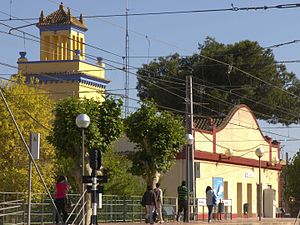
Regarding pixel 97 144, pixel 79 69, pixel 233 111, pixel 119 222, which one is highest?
pixel 79 69

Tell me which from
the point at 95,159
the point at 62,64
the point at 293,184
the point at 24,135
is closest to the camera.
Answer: the point at 95,159

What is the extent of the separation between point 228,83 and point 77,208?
1662 inches

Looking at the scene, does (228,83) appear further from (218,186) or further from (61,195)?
(61,195)

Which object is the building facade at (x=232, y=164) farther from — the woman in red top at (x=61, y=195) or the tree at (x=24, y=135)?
the woman in red top at (x=61, y=195)

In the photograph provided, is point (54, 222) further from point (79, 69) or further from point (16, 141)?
point (79, 69)

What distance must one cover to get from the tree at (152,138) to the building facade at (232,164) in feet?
32.9

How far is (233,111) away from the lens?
189ft

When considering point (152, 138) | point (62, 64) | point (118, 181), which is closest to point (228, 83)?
point (62, 64)

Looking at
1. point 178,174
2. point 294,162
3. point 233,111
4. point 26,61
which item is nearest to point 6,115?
point 178,174

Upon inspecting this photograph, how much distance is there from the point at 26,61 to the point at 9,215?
3881 centimetres

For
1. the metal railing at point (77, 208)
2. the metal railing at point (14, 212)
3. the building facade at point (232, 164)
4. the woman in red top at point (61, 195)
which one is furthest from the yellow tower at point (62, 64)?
the woman in red top at point (61, 195)

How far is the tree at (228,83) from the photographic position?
73.9m

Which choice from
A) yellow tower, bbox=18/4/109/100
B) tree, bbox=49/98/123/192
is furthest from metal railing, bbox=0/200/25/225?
yellow tower, bbox=18/4/109/100

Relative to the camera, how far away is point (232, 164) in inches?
2260
